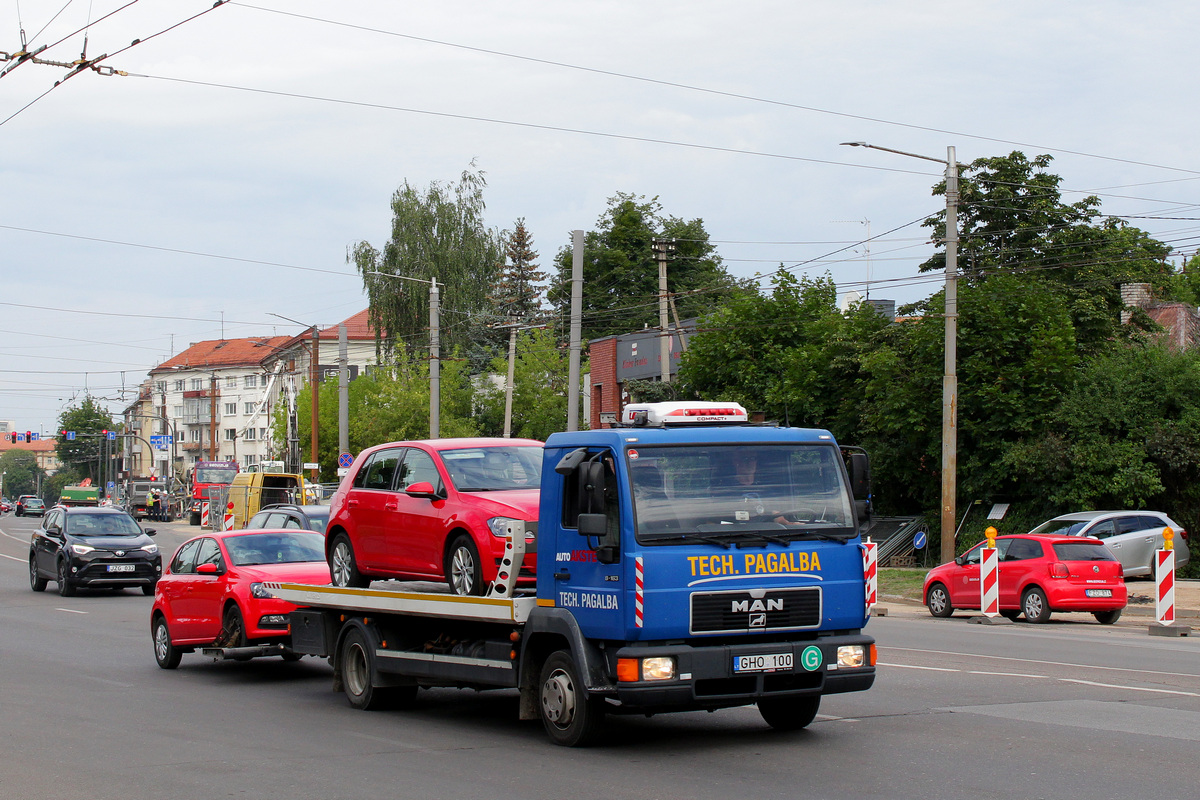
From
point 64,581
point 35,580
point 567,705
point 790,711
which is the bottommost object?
point 35,580

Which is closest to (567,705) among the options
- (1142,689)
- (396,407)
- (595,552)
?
(595,552)

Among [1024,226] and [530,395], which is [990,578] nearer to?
[1024,226]

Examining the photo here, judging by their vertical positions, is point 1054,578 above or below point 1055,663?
above

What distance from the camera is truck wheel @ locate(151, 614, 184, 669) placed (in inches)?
584

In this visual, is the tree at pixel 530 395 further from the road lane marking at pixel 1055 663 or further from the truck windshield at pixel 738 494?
the truck windshield at pixel 738 494

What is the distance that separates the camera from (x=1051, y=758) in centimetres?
832

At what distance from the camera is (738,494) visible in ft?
28.5

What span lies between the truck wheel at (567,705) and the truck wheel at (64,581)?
19.3 m

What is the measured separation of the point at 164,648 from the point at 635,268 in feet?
207

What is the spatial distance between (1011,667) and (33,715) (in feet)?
31.7

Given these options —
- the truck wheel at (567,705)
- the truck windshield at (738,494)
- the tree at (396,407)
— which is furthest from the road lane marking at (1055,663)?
the tree at (396,407)

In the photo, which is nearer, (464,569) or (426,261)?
(464,569)

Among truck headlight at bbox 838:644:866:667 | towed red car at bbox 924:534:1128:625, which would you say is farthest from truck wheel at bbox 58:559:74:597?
truck headlight at bbox 838:644:866:667

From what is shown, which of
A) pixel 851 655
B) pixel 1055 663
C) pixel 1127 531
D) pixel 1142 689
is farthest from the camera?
pixel 1127 531
